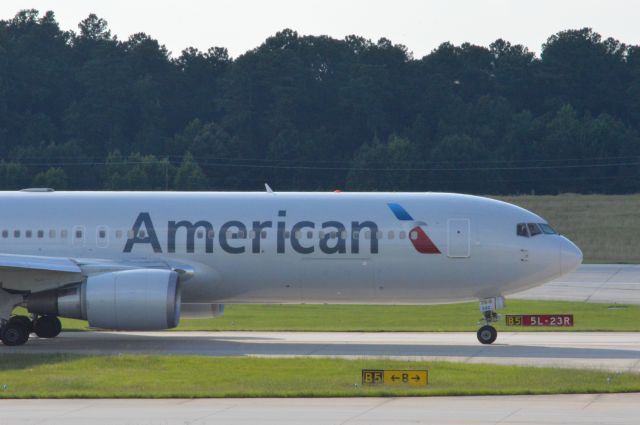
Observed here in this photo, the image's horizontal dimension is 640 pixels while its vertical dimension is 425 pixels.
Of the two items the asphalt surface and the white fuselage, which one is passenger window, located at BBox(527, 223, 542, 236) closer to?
the white fuselage

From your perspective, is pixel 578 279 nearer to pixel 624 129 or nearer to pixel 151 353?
pixel 151 353

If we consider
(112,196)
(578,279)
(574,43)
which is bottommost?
(578,279)

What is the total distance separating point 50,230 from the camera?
116ft

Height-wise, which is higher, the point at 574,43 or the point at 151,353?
the point at 574,43

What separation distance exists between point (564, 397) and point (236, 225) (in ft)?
43.8

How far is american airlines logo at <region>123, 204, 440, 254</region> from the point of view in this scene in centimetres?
3447

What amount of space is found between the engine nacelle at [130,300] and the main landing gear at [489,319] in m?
8.31

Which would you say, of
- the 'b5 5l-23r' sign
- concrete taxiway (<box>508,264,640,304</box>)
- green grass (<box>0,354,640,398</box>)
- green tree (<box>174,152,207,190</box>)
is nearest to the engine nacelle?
green grass (<box>0,354,640,398</box>)

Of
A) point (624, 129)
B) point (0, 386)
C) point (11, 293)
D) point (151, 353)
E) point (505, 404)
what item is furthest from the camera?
point (624, 129)

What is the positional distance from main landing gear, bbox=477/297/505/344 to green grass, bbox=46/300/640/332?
439 centimetres

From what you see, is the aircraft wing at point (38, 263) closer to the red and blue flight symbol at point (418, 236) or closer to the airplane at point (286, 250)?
the airplane at point (286, 250)

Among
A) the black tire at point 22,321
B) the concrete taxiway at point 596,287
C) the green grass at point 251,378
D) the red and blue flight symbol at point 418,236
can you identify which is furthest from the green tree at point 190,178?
the green grass at point 251,378

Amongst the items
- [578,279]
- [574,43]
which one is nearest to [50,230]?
[578,279]

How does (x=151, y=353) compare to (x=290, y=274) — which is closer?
(x=151, y=353)
